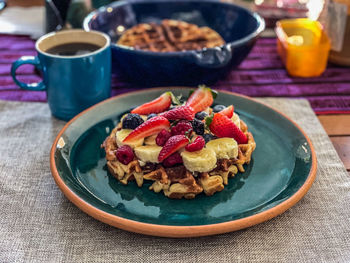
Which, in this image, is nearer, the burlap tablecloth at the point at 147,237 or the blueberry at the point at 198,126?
the burlap tablecloth at the point at 147,237

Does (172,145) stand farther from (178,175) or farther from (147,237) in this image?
(147,237)

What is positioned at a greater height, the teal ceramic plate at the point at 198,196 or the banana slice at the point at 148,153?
the banana slice at the point at 148,153

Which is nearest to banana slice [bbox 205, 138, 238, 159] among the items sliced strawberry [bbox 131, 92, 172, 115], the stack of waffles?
the stack of waffles

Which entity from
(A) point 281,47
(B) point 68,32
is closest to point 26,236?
(B) point 68,32

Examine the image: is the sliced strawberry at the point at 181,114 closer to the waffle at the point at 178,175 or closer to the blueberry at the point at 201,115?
the blueberry at the point at 201,115

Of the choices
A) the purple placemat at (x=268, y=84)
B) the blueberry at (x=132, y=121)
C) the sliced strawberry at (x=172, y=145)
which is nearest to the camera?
the sliced strawberry at (x=172, y=145)

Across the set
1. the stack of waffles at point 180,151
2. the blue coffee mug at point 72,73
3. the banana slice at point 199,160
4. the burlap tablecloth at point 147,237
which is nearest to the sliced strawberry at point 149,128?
the stack of waffles at point 180,151

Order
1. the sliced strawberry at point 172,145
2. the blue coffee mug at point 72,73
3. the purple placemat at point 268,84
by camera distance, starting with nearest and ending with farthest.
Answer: the sliced strawberry at point 172,145 → the blue coffee mug at point 72,73 → the purple placemat at point 268,84
